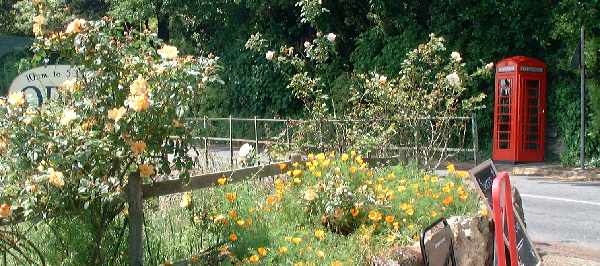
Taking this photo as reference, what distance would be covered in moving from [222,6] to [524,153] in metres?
10.3

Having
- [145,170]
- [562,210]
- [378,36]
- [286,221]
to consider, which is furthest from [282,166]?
[378,36]

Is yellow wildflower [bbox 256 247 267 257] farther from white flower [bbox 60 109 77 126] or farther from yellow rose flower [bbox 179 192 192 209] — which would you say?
white flower [bbox 60 109 77 126]

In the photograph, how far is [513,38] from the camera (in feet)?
53.0

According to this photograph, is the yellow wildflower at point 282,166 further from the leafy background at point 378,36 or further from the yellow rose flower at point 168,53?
the leafy background at point 378,36

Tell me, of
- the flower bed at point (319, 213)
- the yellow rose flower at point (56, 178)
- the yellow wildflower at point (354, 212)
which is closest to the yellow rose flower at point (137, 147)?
the yellow rose flower at point (56, 178)

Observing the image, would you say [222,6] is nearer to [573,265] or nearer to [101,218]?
[573,265]

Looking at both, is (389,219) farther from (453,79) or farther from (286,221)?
(453,79)

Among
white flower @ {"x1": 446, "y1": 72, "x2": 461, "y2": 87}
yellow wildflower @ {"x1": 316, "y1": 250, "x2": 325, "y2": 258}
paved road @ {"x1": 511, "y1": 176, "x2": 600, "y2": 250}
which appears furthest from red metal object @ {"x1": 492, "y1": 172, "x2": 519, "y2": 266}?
paved road @ {"x1": 511, "y1": 176, "x2": 600, "y2": 250}

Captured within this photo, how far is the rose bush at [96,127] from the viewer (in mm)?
3518

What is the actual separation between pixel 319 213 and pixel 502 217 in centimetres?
141

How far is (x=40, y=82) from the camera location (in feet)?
11.4

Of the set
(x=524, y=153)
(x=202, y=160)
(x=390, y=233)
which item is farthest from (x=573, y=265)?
(x=524, y=153)

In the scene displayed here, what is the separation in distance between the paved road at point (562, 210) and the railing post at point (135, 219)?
5284 mm

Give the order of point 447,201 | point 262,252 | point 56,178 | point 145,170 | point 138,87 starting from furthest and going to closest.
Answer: point 447,201
point 262,252
point 145,170
point 138,87
point 56,178
